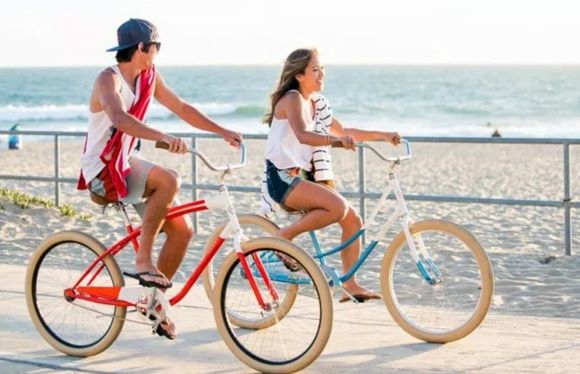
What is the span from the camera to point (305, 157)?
676 cm

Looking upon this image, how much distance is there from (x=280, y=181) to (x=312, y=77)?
20.5 inches

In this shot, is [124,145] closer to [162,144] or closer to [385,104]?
[162,144]

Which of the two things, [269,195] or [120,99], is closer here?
[120,99]

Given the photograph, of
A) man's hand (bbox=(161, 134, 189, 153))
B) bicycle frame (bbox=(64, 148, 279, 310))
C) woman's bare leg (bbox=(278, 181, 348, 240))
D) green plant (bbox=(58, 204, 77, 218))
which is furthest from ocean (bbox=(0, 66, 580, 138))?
man's hand (bbox=(161, 134, 189, 153))

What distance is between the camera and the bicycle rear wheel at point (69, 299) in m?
6.19

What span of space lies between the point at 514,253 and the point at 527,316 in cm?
305

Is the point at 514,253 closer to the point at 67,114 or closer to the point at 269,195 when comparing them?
the point at 269,195

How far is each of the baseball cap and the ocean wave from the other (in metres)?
44.7

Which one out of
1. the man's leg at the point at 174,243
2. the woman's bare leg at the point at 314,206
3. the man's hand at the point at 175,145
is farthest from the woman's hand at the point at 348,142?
the man's hand at the point at 175,145

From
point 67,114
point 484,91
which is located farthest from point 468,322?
point 484,91

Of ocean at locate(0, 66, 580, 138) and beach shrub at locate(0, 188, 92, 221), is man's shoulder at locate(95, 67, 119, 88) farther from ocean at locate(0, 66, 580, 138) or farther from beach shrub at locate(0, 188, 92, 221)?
ocean at locate(0, 66, 580, 138)

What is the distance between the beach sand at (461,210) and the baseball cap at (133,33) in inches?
120

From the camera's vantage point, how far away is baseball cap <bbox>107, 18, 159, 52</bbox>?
19.6 feet

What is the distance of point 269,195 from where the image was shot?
266 inches
